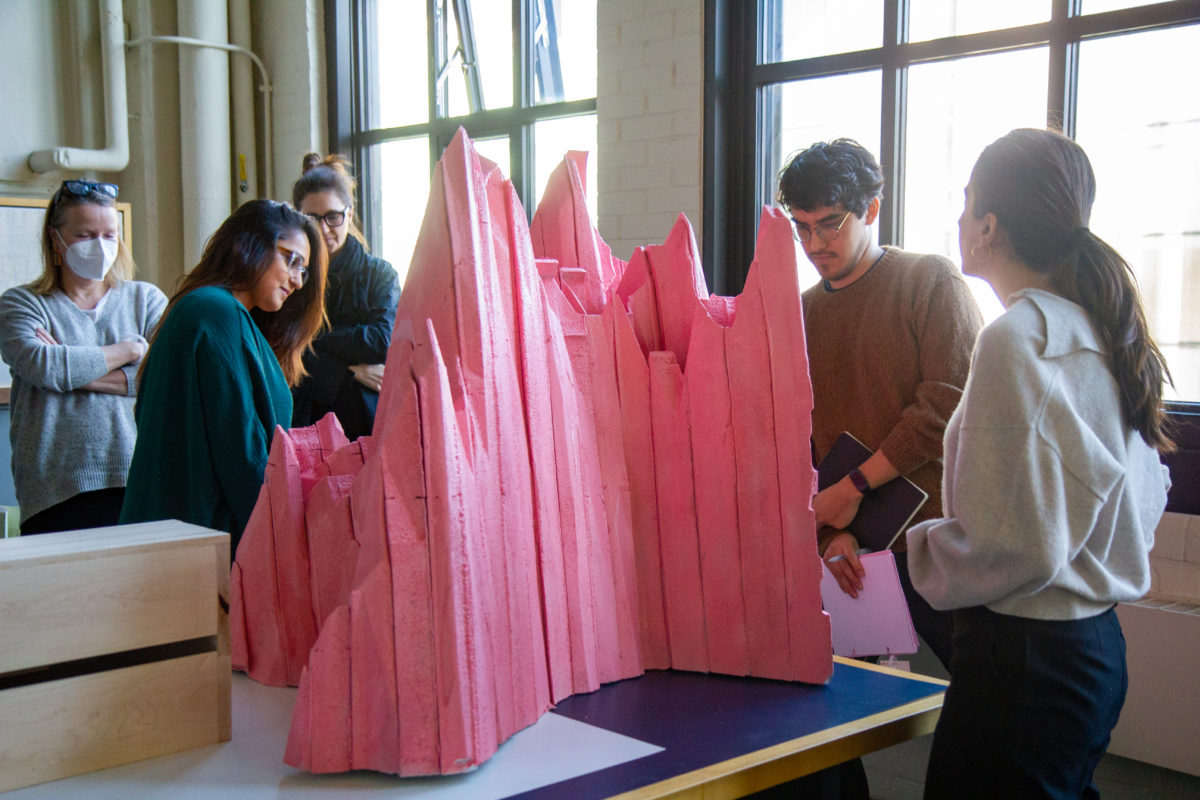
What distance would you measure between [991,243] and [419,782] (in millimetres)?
930

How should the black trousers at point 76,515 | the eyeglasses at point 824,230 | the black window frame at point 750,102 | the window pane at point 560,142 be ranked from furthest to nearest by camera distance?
the window pane at point 560,142 < the black window frame at point 750,102 < the black trousers at point 76,515 < the eyeglasses at point 824,230

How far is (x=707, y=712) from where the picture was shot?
4.28 feet

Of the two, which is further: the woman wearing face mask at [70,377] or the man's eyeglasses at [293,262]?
the woman wearing face mask at [70,377]

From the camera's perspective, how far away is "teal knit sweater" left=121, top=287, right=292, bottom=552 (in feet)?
5.24

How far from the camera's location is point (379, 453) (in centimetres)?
112

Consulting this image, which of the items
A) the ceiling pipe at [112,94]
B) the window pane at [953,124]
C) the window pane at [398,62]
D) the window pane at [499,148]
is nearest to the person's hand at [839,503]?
the window pane at [953,124]

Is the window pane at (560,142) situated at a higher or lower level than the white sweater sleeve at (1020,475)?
higher

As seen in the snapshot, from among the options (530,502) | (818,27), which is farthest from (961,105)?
(530,502)

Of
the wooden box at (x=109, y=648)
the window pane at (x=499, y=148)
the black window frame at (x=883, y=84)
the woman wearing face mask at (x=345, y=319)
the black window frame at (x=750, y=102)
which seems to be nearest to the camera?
the wooden box at (x=109, y=648)

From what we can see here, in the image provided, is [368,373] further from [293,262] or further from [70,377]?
[293,262]

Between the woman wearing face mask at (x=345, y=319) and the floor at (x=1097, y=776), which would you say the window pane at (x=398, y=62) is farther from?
the floor at (x=1097, y=776)

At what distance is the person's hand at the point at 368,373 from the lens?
2824mm

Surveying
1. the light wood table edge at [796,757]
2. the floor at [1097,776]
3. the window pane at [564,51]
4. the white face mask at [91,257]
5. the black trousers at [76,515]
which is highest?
the window pane at [564,51]

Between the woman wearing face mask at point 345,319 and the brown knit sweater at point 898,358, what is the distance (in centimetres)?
135
